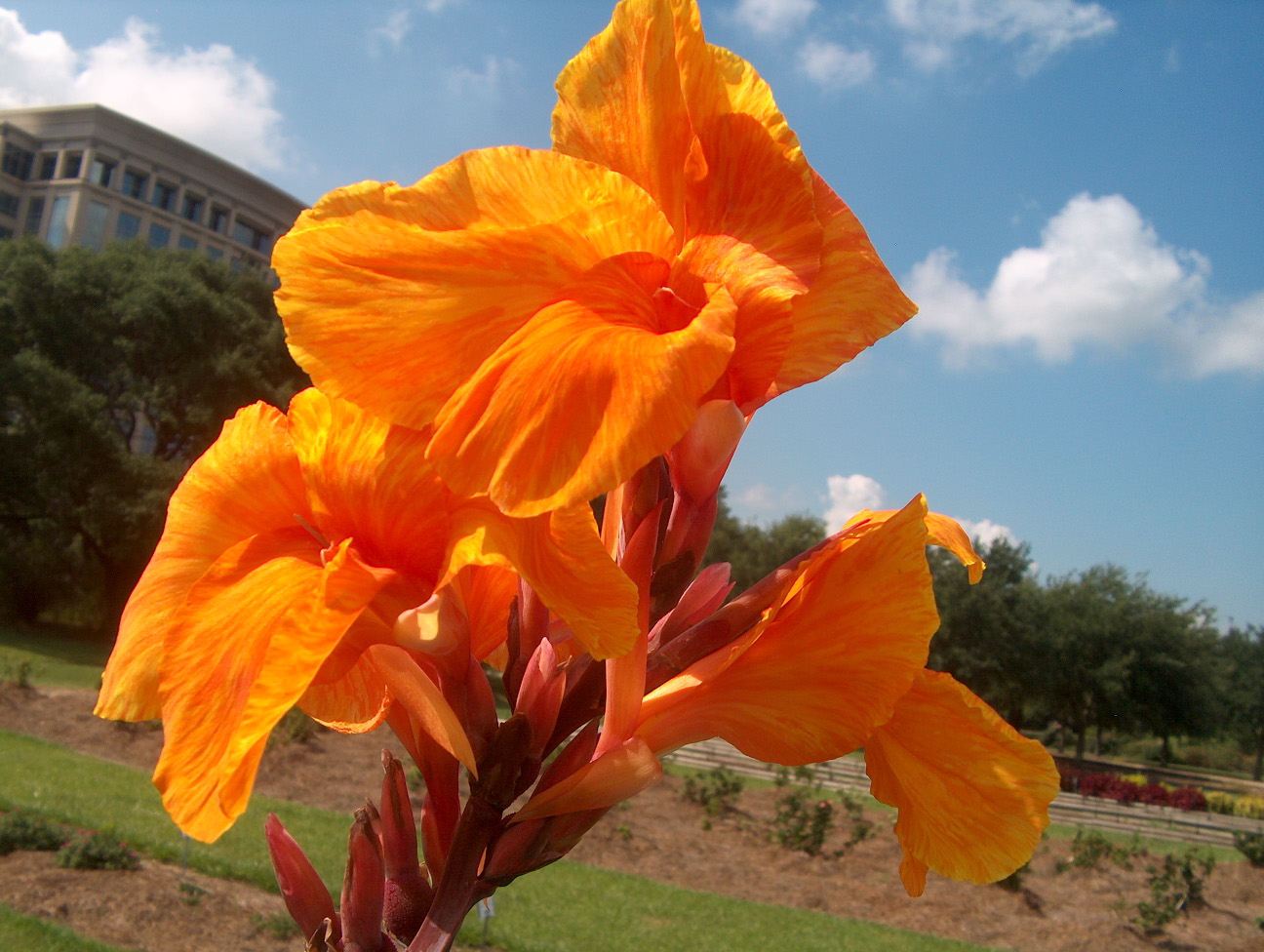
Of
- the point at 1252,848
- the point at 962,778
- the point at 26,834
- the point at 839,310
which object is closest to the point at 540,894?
the point at 26,834

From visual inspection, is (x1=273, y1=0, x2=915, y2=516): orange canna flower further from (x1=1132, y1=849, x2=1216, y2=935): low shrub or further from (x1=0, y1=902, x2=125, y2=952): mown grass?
(x1=1132, y1=849, x2=1216, y2=935): low shrub

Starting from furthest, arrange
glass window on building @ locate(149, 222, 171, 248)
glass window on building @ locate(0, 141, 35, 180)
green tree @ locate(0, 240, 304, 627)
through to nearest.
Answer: glass window on building @ locate(149, 222, 171, 248)
glass window on building @ locate(0, 141, 35, 180)
green tree @ locate(0, 240, 304, 627)

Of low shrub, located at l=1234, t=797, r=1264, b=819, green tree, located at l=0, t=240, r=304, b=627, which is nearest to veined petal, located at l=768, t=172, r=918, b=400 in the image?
green tree, located at l=0, t=240, r=304, b=627

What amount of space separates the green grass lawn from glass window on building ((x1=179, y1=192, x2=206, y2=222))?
42.4 m

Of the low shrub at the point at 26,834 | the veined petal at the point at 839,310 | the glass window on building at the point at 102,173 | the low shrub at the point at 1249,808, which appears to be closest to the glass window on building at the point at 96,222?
the glass window on building at the point at 102,173

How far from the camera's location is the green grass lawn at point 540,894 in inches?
277

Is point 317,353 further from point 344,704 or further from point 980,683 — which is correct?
point 980,683

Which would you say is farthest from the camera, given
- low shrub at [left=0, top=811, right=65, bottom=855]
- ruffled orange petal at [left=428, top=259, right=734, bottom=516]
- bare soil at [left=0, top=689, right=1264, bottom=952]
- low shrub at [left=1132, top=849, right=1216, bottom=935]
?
low shrub at [left=1132, top=849, right=1216, bottom=935]

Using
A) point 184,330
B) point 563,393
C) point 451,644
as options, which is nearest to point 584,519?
point 563,393

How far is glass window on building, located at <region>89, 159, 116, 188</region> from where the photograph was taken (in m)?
41.6

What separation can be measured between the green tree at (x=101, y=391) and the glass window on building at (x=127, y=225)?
841 inches

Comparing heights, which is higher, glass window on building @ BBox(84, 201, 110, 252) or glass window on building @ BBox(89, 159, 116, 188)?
glass window on building @ BBox(89, 159, 116, 188)

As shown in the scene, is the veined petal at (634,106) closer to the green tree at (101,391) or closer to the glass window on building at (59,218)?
the green tree at (101,391)

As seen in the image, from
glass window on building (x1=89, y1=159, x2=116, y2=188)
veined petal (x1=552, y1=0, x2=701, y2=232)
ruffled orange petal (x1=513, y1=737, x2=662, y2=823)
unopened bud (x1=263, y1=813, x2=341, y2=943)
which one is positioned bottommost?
unopened bud (x1=263, y1=813, x2=341, y2=943)
